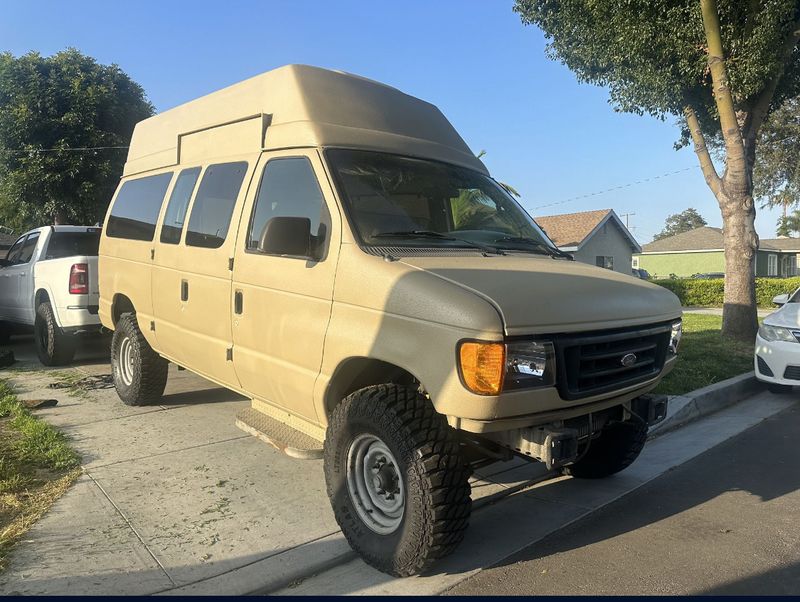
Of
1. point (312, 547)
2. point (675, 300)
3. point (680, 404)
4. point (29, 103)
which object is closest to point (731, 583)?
point (675, 300)

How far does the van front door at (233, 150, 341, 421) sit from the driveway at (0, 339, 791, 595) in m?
0.71

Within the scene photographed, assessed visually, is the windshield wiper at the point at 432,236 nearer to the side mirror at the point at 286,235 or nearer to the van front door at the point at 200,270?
the side mirror at the point at 286,235

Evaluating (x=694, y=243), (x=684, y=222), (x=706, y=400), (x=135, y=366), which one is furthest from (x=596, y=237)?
(x=684, y=222)

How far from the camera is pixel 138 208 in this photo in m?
6.05

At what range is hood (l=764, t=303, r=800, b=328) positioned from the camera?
724 centimetres

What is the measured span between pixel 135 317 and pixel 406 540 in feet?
13.8

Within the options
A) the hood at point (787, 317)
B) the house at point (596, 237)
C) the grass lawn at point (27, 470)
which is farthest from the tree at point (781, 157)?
the grass lawn at point (27, 470)

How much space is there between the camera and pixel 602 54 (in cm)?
1173

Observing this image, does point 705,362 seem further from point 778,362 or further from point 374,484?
point 374,484

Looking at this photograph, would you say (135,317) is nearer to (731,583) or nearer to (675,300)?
(675,300)

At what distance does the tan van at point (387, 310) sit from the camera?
9.44ft

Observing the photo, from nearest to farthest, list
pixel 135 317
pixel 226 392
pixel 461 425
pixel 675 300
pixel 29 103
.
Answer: pixel 461 425, pixel 675 300, pixel 135 317, pixel 226 392, pixel 29 103

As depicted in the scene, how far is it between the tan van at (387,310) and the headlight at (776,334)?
4031 mm

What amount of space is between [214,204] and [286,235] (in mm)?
1549
